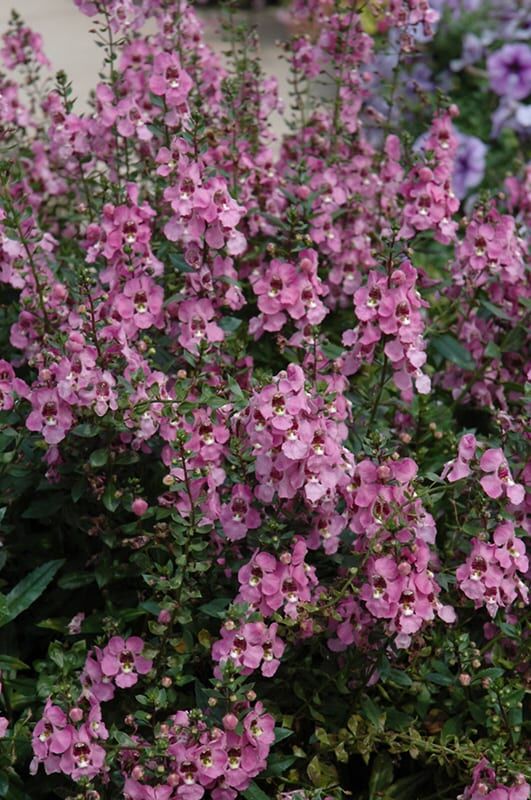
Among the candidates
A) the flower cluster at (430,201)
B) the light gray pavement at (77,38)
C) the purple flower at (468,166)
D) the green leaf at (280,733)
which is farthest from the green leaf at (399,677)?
the light gray pavement at (77,38)

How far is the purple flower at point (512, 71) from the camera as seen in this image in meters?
5.48

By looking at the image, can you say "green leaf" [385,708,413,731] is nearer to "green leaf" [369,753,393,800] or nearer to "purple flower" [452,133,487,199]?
"green leaf" [369,753,393,800]

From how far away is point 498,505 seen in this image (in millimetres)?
2160

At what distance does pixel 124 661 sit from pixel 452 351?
1162 millimetres

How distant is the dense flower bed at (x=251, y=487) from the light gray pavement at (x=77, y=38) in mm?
3949

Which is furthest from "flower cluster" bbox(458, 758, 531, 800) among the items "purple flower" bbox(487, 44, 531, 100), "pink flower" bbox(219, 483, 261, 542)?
"purple flower" bbox(487, 44, 531, 100)

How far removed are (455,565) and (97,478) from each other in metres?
0.75

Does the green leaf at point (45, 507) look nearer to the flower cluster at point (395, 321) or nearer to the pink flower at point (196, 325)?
the pink flower at point (196, 325)

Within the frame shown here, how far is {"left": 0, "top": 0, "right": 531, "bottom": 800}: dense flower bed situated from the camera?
2.01 meters

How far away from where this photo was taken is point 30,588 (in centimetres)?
232

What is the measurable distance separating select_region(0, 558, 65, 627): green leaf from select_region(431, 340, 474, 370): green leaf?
106 cm

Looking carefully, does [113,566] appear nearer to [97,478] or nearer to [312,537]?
[97,478]

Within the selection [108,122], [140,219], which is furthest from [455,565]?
[108,122]

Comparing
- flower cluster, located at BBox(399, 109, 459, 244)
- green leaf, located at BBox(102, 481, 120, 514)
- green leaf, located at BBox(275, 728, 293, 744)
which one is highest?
flower cluster, located at BBox(399, 109, 459, 244)
